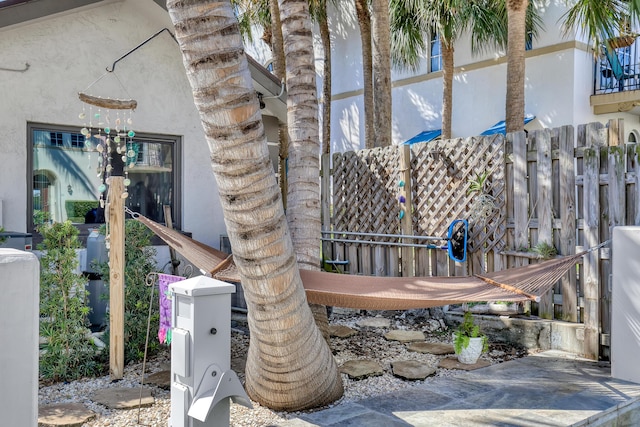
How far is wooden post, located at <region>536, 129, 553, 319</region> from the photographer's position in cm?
509

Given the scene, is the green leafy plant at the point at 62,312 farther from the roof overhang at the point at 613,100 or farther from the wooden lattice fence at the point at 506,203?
the roof overhang at the point at 613,100

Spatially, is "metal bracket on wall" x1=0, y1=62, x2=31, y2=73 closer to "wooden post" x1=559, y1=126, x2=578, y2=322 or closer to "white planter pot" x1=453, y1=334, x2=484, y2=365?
"white planter pot" x1=453, y1=334, x2=484, y2=365

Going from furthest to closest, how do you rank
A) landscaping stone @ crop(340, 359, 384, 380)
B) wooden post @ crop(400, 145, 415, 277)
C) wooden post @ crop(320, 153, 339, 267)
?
wooden post @ crop(320, 153, 339, 267), wooden post @ crop(400, 145, 415, 277), landscaping stone @ crop(340, 359, 384, 380)

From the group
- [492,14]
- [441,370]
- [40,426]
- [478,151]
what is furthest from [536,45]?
[40,426]

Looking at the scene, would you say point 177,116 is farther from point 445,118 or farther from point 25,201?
point 445,118

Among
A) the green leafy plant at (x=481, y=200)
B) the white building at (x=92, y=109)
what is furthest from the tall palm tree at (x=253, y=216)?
the white building at (x=92, y=109)

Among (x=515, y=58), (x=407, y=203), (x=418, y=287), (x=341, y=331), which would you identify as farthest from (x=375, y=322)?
(x=515, y=58)

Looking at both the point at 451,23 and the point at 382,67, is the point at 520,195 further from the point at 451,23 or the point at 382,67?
the point at 451,23

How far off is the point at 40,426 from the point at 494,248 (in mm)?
4130

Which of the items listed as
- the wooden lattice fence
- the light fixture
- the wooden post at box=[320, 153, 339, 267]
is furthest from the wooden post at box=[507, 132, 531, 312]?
the light fixture

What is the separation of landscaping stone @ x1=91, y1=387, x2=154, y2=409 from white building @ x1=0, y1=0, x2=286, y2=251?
2068 mm

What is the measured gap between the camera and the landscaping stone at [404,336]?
5.51 meters

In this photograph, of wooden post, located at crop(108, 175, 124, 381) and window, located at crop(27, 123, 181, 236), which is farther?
window, located at crop(27, 123, 181, 236)

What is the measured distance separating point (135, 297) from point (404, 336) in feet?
8.30
